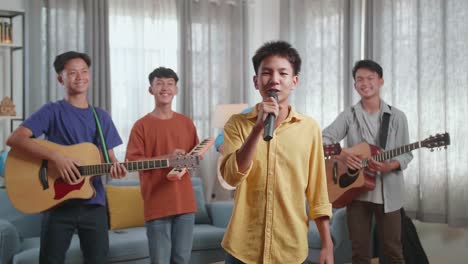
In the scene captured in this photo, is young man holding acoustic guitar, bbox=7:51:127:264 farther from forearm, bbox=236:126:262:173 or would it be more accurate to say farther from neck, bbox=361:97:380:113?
neck, bbox=361:97:380:113

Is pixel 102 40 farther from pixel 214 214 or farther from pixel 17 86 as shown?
pixel 214 214

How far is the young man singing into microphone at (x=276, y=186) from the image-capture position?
170 cm

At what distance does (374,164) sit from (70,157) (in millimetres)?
1702

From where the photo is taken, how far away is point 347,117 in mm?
3428

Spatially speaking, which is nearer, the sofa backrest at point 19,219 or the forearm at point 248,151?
the forearm at point 248,151

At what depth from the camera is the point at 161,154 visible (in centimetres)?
305

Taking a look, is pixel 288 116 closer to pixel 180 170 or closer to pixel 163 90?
pixel 180 170

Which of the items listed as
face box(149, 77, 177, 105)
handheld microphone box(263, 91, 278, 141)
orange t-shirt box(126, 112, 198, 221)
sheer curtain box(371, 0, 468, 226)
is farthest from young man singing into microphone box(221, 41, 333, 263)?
sheer curtain box(371, 0, 468, 226)

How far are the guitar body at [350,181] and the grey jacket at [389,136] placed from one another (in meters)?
0.07

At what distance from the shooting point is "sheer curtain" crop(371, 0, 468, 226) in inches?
153

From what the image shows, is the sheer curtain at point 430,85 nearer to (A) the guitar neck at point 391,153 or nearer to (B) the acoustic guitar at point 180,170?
(A) the guitar neck at point 391,153

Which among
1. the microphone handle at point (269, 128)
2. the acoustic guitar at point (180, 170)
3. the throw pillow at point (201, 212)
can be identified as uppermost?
the microphone handle at point (269, 128)

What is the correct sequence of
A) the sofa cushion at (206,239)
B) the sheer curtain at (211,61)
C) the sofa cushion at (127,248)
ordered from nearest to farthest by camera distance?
1. the sofa cushion at (127,248)
2. the sofa cushion at (206,239)
3. the sheer curtain at (211,61)

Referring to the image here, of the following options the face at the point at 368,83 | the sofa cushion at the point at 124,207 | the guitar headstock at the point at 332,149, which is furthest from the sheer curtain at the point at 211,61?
the face at the point at 368,83
